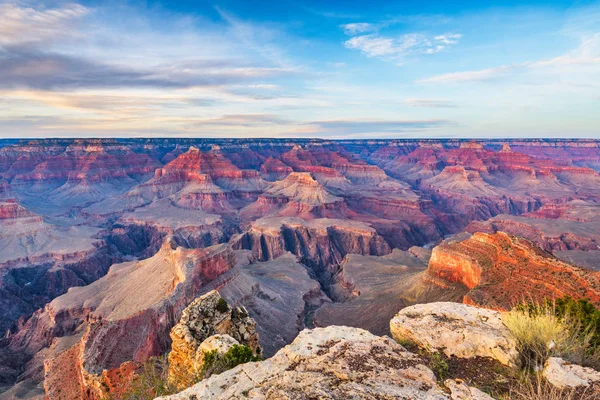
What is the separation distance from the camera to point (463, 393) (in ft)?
28.8

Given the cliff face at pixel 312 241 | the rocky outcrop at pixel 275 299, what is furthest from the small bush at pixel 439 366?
the cliff face at pixel 312 241

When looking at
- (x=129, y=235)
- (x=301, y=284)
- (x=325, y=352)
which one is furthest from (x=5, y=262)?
(x=325, y=352)

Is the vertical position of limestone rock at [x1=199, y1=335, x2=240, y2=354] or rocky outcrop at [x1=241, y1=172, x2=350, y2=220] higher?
limestone rock at [x1=199, y1=335, x2=240, y2=354]

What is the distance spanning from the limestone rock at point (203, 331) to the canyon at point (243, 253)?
2.05m

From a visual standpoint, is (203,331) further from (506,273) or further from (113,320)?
(506,273)

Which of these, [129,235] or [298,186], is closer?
[129,235]

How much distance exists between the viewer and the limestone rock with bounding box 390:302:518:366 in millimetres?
12336

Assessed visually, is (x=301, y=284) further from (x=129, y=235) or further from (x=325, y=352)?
(x=129, y=235)

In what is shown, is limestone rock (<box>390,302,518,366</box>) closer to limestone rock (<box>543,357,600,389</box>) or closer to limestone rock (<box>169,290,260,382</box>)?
limestone rock (<box>543,357,600,389</box>)

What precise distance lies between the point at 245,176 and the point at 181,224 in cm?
6230

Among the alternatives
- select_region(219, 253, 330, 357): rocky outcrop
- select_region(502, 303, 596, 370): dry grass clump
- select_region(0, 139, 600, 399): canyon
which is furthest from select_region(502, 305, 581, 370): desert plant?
select_region(219, 253, 330, 357): rocky outcrop

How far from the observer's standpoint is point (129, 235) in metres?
119

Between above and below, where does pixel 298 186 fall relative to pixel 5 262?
above

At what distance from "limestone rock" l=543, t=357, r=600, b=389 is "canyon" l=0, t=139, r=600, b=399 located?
15.1m
